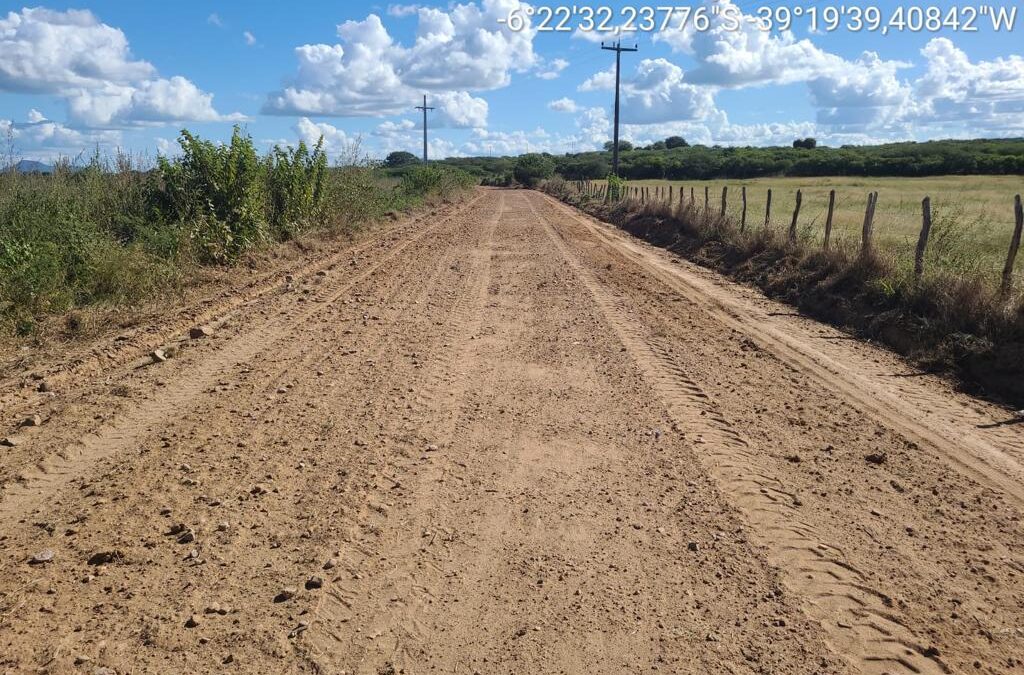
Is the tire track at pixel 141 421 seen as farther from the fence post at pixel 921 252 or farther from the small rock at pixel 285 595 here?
the fence post at pixel 921 252

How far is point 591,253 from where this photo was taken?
16812 mm

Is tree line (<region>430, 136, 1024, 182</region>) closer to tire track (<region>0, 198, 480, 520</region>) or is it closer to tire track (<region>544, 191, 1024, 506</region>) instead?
tire track (<region>544, 191, 1024, 506</region>)

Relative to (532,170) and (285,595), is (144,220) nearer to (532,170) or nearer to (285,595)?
(285,595)

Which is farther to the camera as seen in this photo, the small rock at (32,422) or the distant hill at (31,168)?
the distant hill at (31,168)

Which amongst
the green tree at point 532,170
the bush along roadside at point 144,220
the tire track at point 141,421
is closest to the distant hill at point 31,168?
the bush along roadside at point 144,220

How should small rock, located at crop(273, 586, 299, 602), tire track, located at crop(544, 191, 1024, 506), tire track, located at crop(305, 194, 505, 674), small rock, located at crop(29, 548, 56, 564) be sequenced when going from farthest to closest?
tire track, located at crop(544, 191, 1024, 506) < small rock, located at crop(29, 548, 56, 564) < small rock, located at crop(273, 586, 299, 602) < tire track, located at crop(305, 194, 505, 674)

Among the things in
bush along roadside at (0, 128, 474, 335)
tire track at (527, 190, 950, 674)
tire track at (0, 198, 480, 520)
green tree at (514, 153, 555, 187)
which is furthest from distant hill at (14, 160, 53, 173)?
green tree at (514, 153, 555, 187)

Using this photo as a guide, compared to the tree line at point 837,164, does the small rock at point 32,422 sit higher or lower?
lower

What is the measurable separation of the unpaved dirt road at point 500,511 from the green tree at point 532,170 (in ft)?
265

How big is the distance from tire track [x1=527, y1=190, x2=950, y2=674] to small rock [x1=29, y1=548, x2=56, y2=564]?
12.6 ft

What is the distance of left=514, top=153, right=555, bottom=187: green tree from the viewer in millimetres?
88488

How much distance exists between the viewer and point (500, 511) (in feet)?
14.6

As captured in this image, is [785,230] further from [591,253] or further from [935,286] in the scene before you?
[935,286]

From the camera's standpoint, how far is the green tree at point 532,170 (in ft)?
290
